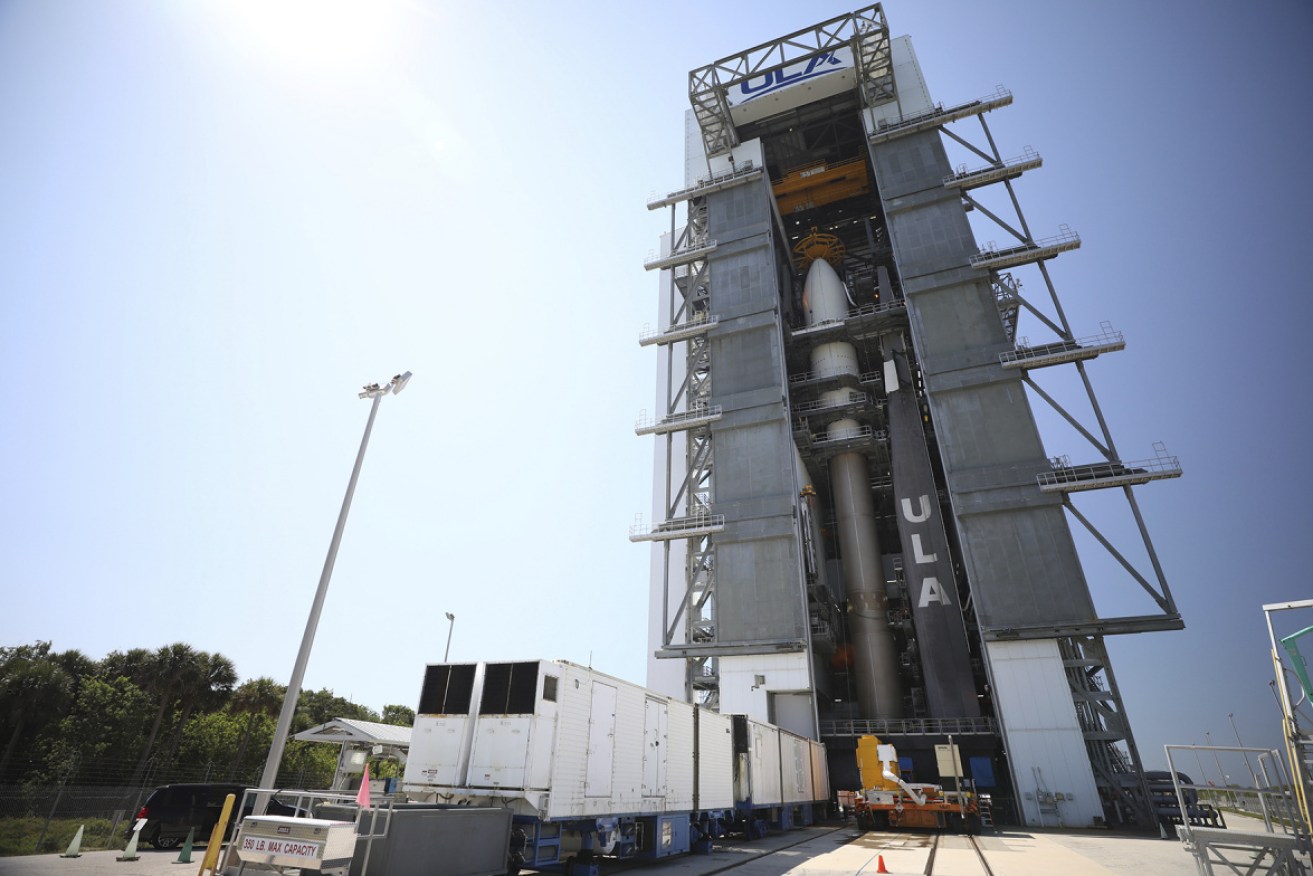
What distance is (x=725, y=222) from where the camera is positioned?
45.9 m

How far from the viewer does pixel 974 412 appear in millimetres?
33812

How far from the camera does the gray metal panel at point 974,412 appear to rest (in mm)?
29422

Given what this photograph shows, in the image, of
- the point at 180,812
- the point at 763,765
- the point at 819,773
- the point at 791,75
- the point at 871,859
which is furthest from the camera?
the point at 791,75

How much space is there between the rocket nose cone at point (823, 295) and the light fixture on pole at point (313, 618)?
106 feet

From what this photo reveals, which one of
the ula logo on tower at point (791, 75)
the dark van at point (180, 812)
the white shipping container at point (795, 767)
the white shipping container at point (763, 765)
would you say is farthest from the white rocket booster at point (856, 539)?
the dark van at point (180, 812)

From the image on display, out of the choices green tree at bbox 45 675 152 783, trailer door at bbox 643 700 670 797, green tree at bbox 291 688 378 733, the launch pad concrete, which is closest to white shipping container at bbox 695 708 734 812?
the launch pad concrete

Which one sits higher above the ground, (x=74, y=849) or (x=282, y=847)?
(x=282, y=847)

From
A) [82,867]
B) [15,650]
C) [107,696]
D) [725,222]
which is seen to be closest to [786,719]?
[82,867]

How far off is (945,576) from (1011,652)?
5244 mm

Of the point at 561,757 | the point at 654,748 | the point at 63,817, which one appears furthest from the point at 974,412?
the point at 63,817

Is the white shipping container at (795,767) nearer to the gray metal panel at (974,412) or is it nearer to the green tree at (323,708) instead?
the gray metal panel at (974,412)

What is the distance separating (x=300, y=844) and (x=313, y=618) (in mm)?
6740

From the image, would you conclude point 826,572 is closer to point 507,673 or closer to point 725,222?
point 725,222

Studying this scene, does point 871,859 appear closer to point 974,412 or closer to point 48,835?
point 48,835
